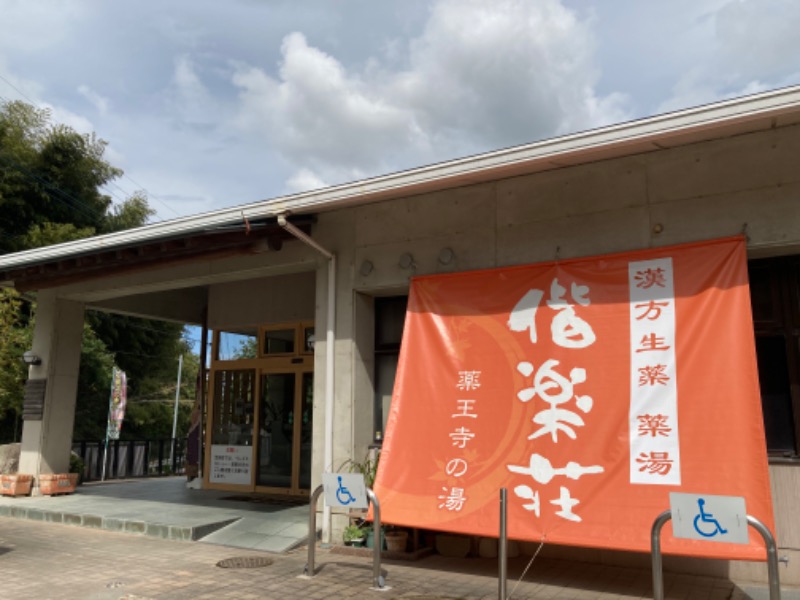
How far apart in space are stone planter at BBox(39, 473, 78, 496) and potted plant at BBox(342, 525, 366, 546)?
6910 mm

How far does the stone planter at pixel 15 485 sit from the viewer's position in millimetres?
11172

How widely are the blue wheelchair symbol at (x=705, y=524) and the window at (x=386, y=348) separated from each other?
461 centimetres

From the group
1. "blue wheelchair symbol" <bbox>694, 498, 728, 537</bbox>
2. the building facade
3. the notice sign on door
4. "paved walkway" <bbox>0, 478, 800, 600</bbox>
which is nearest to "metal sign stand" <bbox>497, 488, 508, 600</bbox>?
"paved walkway" <bbox>0, 478, 800, 600</bbox>

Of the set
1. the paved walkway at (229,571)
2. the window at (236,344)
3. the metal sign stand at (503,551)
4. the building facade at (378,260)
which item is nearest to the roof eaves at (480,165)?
the building facade at (378,260)

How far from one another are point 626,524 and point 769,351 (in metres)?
2.43

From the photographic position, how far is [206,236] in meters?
8.73

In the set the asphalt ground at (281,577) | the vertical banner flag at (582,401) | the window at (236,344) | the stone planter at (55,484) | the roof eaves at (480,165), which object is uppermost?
the roof eaves at (480,165)

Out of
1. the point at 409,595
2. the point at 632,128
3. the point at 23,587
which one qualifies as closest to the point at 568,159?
the point at 632,128

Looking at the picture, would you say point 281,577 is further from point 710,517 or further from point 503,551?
point 710,517

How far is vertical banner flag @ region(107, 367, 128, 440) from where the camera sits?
17.0 metres

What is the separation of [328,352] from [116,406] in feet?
38.7

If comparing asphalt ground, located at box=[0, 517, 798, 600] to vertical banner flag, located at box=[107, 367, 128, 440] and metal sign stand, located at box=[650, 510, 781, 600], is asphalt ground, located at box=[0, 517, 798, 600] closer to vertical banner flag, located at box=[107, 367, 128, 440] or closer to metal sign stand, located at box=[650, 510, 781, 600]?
metal sign stand, located at box=[650, 510, 781, 600]

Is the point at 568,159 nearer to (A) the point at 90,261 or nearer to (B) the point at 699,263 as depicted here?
(B) the point at 699,263

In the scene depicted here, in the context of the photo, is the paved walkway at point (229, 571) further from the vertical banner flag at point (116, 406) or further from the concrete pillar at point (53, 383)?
the vertical banner flag at point (116, 406)
